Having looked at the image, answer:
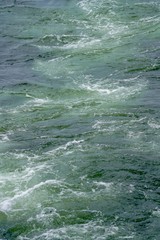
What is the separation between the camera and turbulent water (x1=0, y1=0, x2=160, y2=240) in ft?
44.3

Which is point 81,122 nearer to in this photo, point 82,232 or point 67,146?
point 67,146

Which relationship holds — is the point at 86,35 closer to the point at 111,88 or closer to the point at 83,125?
the point at 111,88

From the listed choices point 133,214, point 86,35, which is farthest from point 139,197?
point 86,35

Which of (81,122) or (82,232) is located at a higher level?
(81,122)

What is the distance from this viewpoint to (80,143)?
16734mm

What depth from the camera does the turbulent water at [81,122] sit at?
13.5m

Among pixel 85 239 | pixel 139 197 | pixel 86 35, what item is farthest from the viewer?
pixel 86 35

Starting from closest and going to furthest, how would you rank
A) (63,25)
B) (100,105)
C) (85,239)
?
(85,239) < (100,105) < (63,25)

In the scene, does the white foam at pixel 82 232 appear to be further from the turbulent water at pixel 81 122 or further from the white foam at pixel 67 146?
the white foam at pixel 67 146

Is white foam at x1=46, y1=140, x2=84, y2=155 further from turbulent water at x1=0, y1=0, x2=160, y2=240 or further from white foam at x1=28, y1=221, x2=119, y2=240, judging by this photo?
white foam at x1=28, y1=221, x2=119, y2=240

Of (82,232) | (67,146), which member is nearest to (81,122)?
(67,146)

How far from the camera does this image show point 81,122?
59.5ft

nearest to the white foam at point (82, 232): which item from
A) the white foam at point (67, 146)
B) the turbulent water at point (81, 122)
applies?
the turbulent water at point (81, 122)

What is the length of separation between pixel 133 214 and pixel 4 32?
54.1ft
